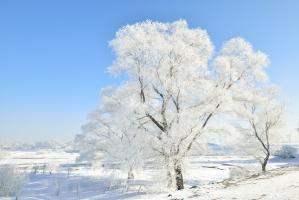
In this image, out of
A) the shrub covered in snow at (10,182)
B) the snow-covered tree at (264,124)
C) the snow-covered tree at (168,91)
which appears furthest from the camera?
the snow-covered tree at (264,124)

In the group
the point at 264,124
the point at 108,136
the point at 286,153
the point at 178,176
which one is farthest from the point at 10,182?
the point at 286,153

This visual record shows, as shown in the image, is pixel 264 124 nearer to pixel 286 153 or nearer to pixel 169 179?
pixel 169 179

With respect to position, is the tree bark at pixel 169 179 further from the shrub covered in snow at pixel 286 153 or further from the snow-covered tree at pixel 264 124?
the shrub covered in snow at pixel 286 153

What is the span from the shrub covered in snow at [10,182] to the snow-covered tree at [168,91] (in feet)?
46.0

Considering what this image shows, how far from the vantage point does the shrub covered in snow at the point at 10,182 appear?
35406 millimetres

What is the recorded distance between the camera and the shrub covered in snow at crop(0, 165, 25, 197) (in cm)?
3541

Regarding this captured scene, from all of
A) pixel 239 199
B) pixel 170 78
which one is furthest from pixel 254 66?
pixel 239 199

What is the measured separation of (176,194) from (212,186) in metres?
1.83

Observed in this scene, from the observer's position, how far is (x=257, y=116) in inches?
1729

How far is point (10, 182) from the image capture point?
36.2 m

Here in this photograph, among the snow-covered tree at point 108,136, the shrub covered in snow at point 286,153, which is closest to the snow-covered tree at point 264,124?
the snow-covered tree at point 108,136

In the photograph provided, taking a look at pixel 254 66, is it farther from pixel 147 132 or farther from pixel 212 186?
→ pixel 212 186

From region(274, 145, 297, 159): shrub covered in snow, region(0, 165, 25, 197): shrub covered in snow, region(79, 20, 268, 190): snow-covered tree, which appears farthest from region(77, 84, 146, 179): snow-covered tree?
region(274, 145, 297, 159): shrub covered in snow

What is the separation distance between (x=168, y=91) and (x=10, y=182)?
18.8 meters
